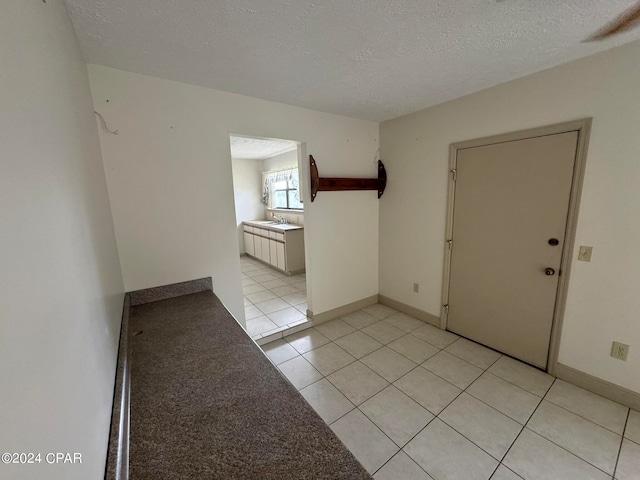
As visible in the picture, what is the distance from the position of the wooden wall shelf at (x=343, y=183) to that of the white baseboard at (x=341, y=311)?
4.47ft

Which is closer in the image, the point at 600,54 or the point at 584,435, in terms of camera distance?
the point at 584,435

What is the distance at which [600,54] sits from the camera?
1.77 m

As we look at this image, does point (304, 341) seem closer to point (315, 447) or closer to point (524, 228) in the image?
point (315, 447)

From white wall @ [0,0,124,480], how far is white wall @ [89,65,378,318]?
974 mm

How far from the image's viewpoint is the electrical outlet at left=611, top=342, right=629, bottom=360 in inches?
72.7

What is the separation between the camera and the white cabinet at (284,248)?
15.7 feet

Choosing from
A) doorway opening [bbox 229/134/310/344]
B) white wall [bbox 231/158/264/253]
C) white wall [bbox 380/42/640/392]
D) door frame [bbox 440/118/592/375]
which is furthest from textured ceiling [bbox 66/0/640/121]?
white wall [bbox 231/158/264/253]

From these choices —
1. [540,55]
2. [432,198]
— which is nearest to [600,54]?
[540,55]

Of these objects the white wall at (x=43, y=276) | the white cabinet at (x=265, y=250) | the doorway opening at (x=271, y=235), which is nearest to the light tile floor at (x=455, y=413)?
the doorway opening at (x=271, y=235)

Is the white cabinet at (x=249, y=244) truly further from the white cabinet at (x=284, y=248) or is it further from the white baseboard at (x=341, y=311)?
the white baseboard at (x=341, y=311)

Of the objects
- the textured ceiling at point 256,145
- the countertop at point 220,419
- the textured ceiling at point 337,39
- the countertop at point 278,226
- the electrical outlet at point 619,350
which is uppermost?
the textured ceiling at point 256,145

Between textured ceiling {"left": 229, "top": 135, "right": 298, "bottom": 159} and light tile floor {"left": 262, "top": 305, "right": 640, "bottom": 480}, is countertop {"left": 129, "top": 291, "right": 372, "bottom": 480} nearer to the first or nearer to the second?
light tile floor {"left": 262, "top": 305, "right": 640, "bottom": 480}

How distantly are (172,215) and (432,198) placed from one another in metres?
2.53

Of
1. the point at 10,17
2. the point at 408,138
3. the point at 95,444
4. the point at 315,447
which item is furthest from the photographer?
the point at 408,138
